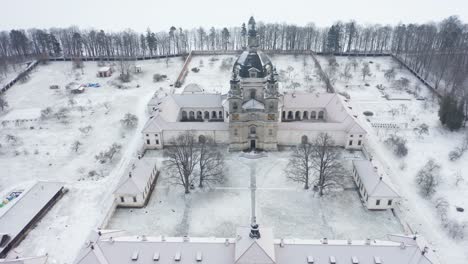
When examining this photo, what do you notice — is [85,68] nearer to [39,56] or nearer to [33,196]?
[39,56]

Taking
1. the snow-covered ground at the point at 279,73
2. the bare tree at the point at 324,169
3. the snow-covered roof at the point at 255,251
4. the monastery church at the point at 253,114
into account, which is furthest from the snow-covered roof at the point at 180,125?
the snow-covered roof at the point at 255,251

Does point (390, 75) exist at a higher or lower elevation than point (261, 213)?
higher

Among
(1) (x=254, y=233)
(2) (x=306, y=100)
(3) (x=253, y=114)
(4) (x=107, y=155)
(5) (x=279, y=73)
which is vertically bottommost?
(4) (x=107, y=155)

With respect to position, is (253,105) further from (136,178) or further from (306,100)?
(136,178)

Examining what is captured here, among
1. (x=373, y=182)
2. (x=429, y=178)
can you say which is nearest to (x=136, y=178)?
(x=373, y=182)

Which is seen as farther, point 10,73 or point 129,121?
point 10,73

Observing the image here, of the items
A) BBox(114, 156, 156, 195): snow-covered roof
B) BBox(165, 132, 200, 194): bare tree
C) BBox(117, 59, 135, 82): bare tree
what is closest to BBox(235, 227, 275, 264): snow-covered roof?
BBox(165, 132, 200, 194): bare tree
